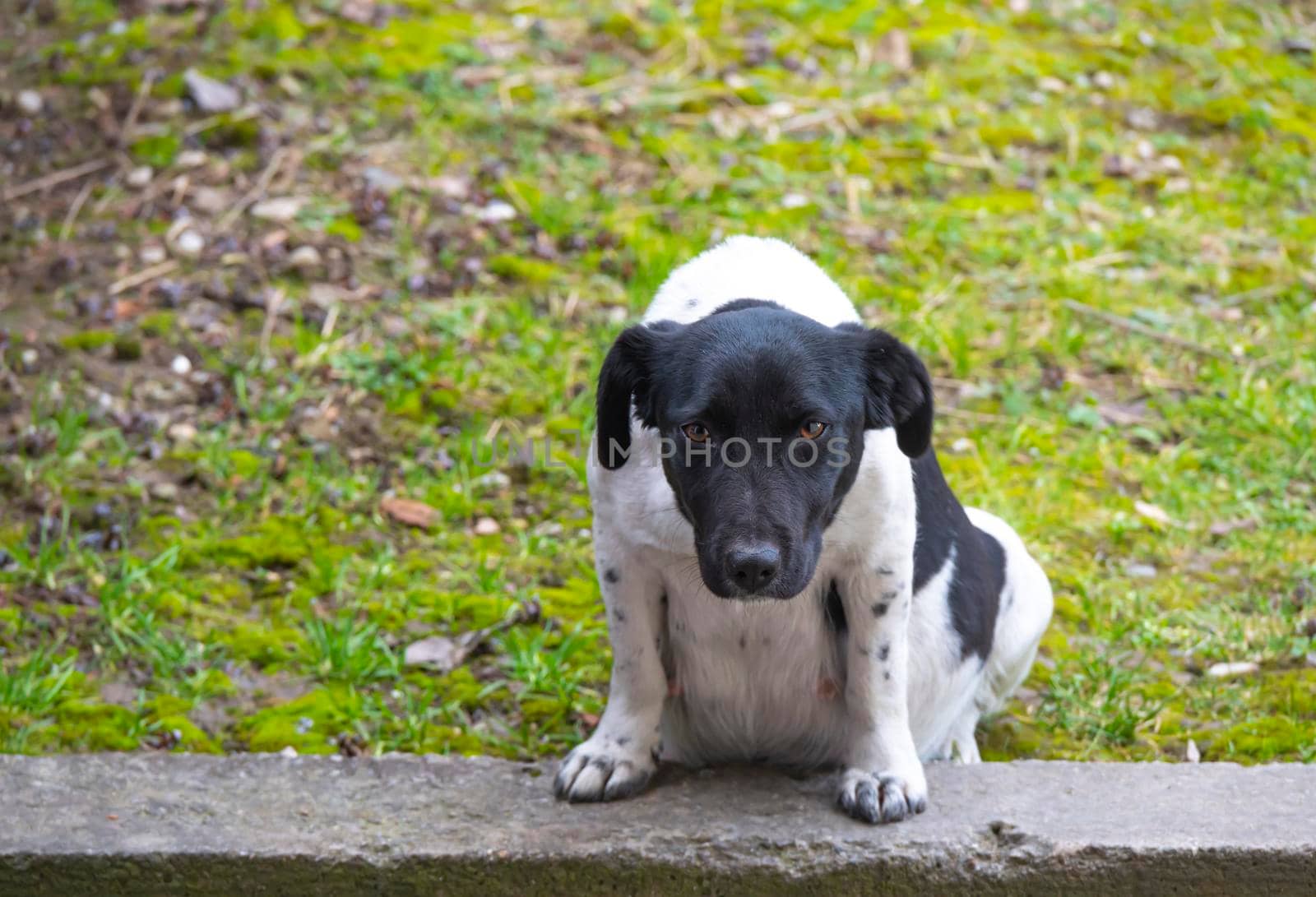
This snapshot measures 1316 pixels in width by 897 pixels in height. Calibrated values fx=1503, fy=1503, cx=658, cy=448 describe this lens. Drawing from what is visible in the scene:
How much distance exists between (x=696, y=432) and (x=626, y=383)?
25 cm

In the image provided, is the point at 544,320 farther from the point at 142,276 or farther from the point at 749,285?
the point at 749,285

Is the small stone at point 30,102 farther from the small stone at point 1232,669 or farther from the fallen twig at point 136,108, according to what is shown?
the small stone at point 1232,669

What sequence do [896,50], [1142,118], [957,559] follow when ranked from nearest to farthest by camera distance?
[957,559] < [1142,118] < [896,50]

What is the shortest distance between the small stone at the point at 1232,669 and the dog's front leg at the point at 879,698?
1.20m

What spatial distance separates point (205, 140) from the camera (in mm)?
6836

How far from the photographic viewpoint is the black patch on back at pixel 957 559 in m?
3.55

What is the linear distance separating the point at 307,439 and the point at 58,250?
168cm

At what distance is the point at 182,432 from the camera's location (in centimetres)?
527

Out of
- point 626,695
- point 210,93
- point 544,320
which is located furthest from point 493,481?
point 210,93

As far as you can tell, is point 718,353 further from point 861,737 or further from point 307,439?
point 307,439

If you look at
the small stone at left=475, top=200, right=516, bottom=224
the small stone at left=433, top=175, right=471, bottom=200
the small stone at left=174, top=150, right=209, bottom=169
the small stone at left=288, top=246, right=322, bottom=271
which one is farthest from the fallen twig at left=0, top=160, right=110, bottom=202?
the small stone at left=475, top=200, right=516, bottom=224

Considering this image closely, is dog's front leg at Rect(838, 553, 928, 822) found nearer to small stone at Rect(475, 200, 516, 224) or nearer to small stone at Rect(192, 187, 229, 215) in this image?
small stone at Rect(475, 200, 516, 224)

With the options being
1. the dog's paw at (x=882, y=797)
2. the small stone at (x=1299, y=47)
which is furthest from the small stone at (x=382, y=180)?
the small stone at (x=1299, y=47)

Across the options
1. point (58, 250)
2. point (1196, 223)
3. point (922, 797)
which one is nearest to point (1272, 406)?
point (1196, 223)
